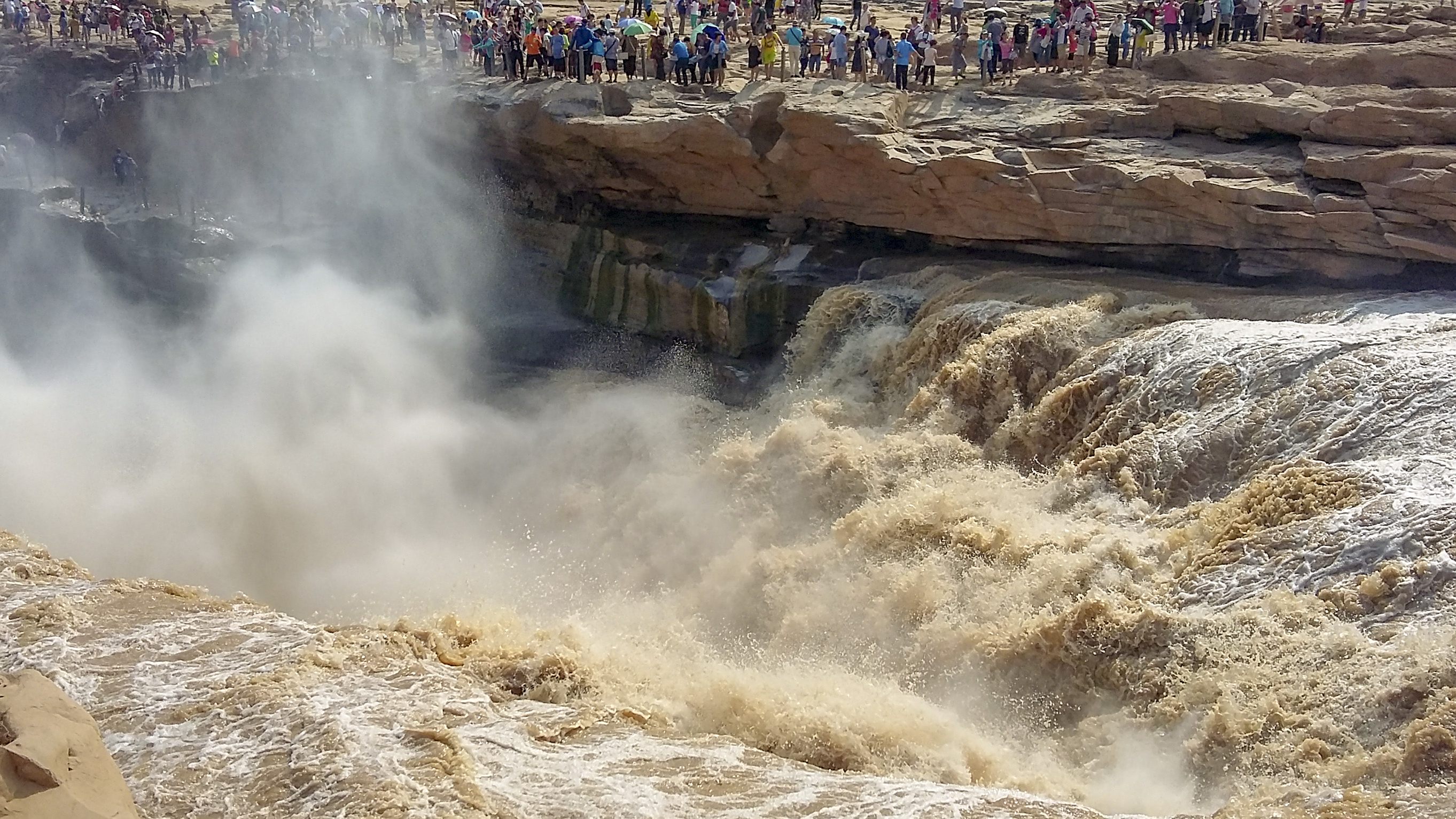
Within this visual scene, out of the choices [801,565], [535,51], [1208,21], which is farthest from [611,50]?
[801,565]

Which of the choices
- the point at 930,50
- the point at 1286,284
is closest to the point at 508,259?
the point at 930,50

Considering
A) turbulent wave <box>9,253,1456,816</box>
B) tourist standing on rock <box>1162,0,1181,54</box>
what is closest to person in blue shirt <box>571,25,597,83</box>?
turbulent wave <box>9,253,1456,816</box>

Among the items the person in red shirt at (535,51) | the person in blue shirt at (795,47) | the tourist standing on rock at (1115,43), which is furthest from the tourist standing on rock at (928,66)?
the person in red shirt at (535,51)

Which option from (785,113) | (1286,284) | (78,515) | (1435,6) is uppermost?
(1435,6)

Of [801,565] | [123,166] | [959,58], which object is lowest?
[801,565]

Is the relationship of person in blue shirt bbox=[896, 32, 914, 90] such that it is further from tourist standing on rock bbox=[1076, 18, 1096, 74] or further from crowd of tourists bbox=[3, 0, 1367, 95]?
tourist standing on rock bbox=[1076, 18, 1096, 74]

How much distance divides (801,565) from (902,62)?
6862 millimetres

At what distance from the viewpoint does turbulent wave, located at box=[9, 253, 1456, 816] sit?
22.1 feet

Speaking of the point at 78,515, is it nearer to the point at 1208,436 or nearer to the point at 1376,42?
the point at 1208,436

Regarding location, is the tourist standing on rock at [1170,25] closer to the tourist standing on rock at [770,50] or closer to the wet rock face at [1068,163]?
the wet rock face at [1068,163]

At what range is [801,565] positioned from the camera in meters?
10.6

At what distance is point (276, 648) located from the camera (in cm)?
816

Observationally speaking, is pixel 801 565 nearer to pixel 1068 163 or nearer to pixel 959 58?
pixel 1068 163

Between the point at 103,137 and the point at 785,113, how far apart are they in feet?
37.6
